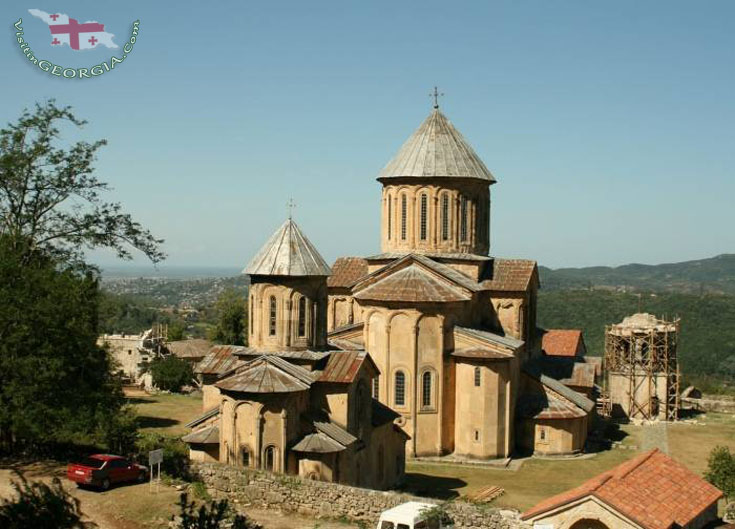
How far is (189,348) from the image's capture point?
53.6 metres

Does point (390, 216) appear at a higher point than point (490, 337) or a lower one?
higher

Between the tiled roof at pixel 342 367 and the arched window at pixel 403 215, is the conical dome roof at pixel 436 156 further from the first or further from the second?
the tiled roof at pixel 342 367

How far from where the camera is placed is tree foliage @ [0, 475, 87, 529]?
50.6ft

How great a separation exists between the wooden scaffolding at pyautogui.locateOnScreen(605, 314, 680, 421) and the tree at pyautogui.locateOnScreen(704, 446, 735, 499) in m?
17.3

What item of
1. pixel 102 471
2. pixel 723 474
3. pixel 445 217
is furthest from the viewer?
pixel 445 217

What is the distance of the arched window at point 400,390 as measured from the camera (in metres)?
29.1

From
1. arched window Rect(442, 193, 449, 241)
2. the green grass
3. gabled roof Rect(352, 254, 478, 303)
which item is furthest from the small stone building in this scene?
the green grass

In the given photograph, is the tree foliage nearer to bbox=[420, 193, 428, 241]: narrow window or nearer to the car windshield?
the car windshield

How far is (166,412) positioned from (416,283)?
16756 millimetres

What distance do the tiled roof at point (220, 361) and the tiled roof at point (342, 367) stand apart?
8.62 feet


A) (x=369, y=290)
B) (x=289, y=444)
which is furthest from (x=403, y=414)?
(x=289, y=444)

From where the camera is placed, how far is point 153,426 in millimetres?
35156

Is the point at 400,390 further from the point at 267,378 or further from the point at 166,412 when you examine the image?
the point at 166,412

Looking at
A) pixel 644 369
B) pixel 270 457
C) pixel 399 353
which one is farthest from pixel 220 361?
pixel 644 369
